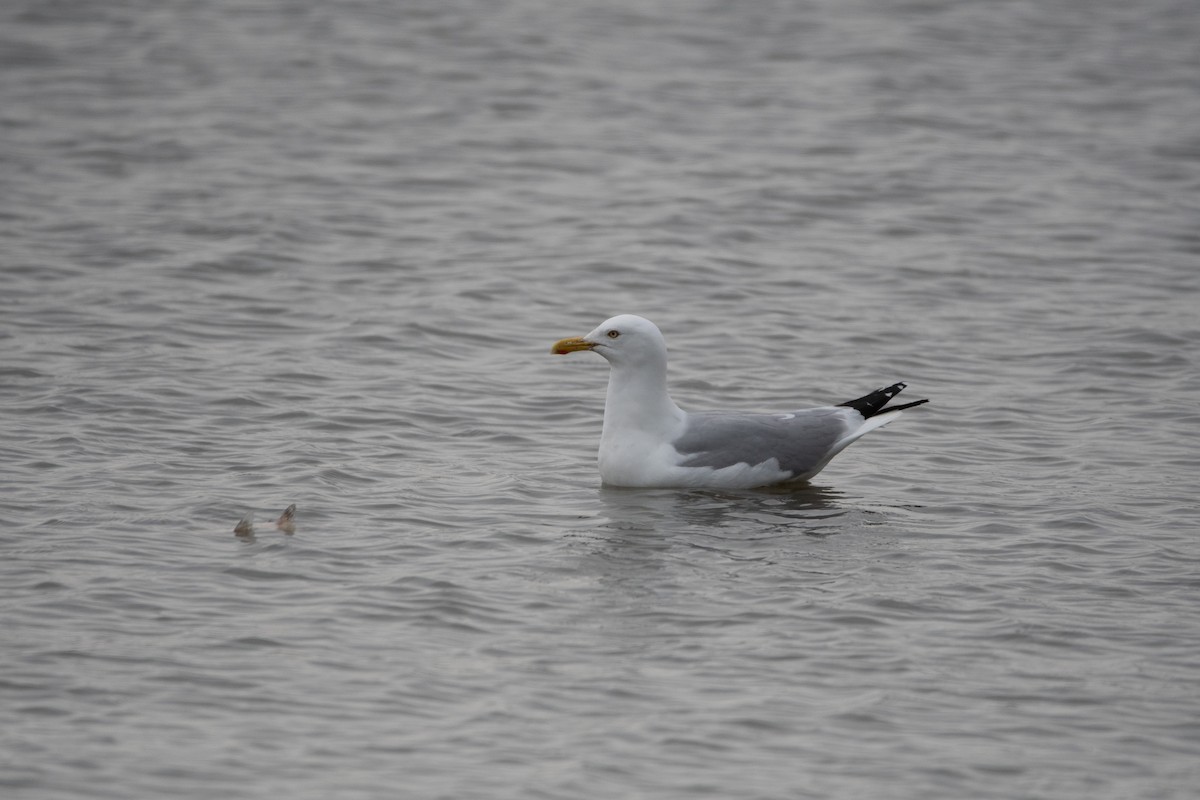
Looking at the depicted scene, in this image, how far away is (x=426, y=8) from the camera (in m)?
22.5

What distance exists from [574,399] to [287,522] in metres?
3.28

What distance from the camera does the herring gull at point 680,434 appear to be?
945 centimetres

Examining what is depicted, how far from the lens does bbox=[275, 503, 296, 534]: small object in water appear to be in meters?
8.43

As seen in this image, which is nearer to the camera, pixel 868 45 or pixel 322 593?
pixel 322 593

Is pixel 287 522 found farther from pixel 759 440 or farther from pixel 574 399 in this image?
pixel 574 399

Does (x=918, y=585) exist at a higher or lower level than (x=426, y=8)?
lower

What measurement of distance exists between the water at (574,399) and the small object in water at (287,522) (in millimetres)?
98

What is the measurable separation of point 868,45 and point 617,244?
25.5 ft

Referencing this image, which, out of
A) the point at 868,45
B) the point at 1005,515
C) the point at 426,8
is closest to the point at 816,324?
the point at 1005,515

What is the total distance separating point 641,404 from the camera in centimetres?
962

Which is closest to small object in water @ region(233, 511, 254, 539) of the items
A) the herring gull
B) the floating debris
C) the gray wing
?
the floating debris

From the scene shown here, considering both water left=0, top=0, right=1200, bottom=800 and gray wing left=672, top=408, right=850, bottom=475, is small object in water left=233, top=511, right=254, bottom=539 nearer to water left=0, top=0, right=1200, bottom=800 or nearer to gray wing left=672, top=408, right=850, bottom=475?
water left=0, top=0, right=1200, bottom=800

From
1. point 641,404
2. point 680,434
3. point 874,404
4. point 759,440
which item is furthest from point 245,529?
point 874,404

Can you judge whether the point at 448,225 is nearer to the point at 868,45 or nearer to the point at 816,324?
the point at 816,324
